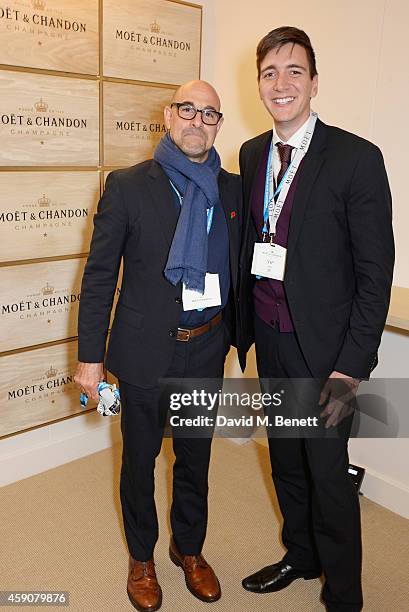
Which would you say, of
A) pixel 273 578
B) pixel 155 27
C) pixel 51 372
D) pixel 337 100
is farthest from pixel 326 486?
pixel 155 27

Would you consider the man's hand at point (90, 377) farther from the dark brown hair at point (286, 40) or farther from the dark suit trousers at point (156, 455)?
Result: the dark brown hair at point (286, 40)

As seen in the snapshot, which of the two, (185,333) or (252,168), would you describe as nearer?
(185,333)

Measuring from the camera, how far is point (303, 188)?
1683 mm

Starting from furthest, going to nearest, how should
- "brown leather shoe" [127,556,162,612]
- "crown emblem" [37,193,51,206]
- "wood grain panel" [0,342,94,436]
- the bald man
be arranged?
"wood grain panel" [0,342,94,436] → "crown emblem" [37,193,51,206] → "brown leather shoe" [127,556,162,612] → the bald man

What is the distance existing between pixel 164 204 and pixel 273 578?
4.59ft

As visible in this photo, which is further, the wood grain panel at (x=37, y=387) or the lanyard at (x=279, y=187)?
the wood grain panel at (x=37, y=387)

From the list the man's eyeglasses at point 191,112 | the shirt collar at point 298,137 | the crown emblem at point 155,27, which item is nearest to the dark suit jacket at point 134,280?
the man's eyeglasses at point 191,112

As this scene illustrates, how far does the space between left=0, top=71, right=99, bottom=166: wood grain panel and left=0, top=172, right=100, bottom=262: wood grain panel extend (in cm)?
7

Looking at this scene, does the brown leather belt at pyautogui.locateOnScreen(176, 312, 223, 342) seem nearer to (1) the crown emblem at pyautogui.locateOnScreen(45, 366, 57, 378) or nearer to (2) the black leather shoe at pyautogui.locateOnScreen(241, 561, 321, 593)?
(2) the black leather shoe at pyautogui.locateOnScreen(241, 561, 321, 593)

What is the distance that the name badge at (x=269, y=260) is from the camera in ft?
5.78

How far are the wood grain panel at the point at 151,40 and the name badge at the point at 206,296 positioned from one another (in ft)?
4.30

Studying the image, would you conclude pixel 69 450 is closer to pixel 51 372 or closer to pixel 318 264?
pixel 51 372

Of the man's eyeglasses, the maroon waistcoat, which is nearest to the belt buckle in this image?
the maroon waistcoat

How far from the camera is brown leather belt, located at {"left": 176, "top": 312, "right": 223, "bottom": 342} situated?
1.82m
